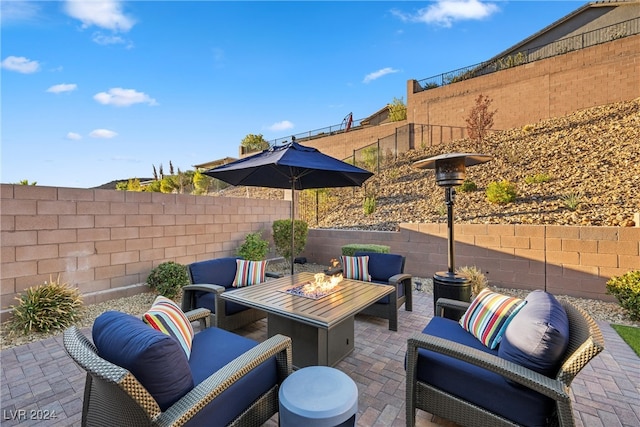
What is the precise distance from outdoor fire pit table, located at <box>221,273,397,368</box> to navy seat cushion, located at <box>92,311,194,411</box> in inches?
45.9

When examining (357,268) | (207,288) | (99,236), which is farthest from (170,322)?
(99,236)

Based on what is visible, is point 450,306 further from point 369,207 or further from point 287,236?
point 369,207

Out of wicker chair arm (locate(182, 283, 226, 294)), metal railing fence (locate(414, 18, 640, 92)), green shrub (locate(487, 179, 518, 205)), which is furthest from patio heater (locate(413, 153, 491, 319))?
metal railing fence (locate(414, 18, 640, 92))

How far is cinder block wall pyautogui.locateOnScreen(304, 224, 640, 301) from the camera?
4414 mm

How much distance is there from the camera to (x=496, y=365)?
1606 mm

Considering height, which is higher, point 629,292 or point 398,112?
point 398,112

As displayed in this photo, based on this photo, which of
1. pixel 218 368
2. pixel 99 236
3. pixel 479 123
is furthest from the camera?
pixel 479 123

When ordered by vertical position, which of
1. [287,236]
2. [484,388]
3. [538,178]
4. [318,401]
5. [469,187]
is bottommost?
[484,388]

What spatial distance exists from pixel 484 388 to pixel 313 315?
133 centimetres

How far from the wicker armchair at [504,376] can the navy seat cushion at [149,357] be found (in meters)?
1.49

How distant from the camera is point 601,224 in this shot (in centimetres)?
500

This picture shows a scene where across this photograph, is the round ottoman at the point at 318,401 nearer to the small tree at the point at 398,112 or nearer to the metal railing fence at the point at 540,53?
the small tree at the point at 398,112

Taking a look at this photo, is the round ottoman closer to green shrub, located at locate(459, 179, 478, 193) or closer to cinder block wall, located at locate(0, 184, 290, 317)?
cinder block wall, located at locate(0, 184, 290, 317)

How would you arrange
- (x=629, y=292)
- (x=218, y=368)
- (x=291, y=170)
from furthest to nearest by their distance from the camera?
(x=291, y=170), (x=629, y=292), (x=218, y=368)
